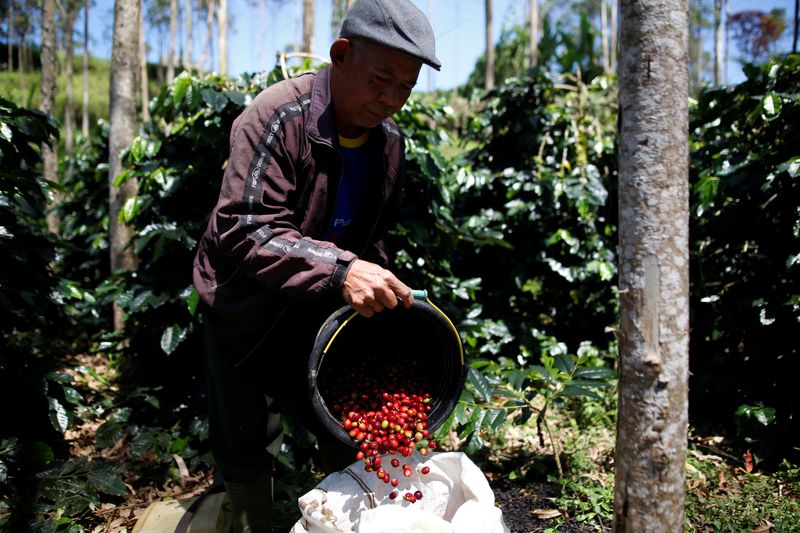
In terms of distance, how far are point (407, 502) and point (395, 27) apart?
130 cm

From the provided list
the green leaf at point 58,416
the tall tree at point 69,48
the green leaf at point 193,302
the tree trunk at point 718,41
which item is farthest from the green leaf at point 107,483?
the tree trunk at point 718,41

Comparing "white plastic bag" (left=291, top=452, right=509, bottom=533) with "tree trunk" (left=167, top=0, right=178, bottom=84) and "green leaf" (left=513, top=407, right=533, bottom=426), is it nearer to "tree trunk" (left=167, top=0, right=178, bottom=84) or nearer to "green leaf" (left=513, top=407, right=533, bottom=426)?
"green leaf" (left=513, top=407, right=533, bottom=426)

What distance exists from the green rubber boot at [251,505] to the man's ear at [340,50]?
53.5 inches

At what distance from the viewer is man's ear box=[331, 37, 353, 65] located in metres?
1.64

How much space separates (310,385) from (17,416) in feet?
5.57

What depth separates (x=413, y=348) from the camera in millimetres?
1877

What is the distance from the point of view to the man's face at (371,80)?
1.58m

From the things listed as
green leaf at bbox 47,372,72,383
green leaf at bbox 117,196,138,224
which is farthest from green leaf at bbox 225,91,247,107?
green leaf at bbox 47,372,72,383

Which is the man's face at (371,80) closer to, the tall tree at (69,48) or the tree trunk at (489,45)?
the tree trunk at (489,45)

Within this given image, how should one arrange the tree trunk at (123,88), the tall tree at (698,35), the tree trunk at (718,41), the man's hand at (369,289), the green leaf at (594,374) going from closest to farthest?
the man's hand at (369,289) → the green leaf at (594,374) → the tree trunk at (123,88) → the tree trunk at (718,41) → the tall tree at (698,35)

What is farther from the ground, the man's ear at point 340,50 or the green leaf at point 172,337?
the man's ear at point 340,50

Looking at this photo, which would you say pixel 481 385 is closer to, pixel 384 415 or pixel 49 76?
pixel 384 415

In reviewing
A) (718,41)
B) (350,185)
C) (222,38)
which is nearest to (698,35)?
(718,41)

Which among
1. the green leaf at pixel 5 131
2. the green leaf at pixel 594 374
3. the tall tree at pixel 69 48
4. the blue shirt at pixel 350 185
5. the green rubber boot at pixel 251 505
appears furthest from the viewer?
the tall tree at pixel 69 48
